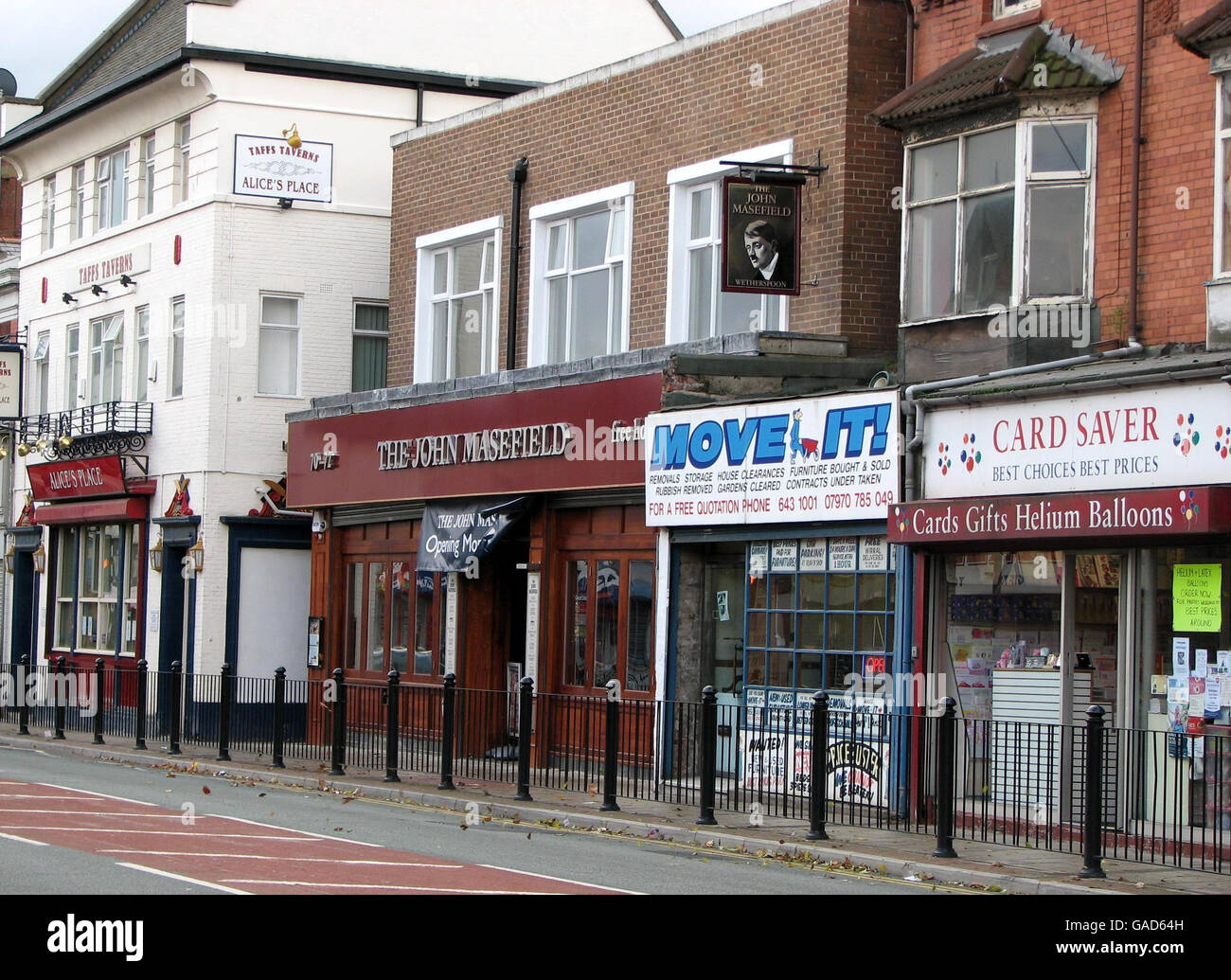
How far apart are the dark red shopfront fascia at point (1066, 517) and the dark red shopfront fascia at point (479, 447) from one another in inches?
184

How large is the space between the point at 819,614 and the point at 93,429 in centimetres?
1840

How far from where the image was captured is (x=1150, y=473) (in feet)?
52.4

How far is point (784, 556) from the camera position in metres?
20.3

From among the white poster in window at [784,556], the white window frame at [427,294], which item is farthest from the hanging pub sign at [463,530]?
the white poster in window at [784,556]

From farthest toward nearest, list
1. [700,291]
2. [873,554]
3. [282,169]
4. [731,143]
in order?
[282,169] → [700,291] → [731,143] → [873,554]

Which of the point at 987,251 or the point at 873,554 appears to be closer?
the point at 987,251

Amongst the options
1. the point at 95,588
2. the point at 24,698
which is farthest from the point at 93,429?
the point at 24,698

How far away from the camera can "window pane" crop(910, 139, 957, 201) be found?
63.0 feet

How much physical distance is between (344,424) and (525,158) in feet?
17.3

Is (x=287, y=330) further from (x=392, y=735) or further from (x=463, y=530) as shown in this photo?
(x=392, y=735)

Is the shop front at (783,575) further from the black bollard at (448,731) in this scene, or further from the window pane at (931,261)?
the black bollard at (448,731)

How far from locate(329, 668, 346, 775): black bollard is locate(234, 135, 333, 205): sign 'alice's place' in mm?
11400

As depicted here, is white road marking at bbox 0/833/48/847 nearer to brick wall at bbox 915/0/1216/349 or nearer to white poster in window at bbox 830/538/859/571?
white poster in window at bbox 830/538/859/571
